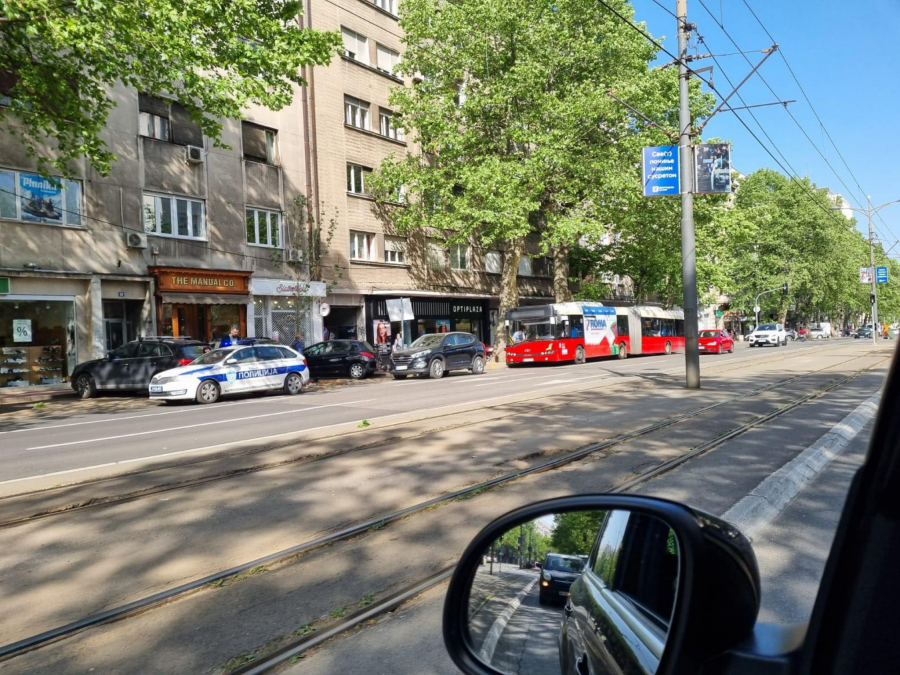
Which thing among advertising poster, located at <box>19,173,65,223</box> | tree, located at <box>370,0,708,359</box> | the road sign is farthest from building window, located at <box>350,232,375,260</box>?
the road sign

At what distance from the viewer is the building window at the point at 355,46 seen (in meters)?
29.8

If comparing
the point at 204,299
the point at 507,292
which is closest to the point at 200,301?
the point at 204,299

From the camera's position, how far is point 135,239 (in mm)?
21938

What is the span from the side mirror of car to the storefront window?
72.8 ft

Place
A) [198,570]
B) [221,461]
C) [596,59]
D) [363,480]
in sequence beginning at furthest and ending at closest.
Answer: [596,59]
[221,461]
[363,480]
[198,570]

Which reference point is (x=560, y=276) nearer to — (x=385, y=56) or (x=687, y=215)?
(x=385, y=56)

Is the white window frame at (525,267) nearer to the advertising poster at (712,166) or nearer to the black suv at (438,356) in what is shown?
the black suv at (438,356)

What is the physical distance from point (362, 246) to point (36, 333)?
541 inches

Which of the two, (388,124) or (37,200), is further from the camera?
(388,124)

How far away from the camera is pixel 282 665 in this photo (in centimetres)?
324

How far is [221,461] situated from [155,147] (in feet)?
59.3

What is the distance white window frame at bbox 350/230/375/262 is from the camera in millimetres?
30094

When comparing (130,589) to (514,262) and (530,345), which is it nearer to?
(530,345)

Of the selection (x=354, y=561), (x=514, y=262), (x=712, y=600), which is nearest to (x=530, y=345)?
(x=514, y=262)
